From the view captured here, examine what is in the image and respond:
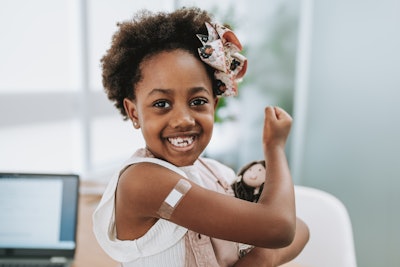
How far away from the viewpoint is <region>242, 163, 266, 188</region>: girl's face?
2.24ft

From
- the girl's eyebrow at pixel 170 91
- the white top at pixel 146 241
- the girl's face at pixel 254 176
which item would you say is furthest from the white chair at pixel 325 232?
the girl's eyebrow at pixel 170 91

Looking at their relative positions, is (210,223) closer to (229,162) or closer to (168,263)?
(168,263)

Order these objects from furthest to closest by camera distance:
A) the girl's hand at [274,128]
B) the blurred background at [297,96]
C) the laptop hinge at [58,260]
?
1. the blurred background at [297,96]
2. the laptop hinge at [58,260]
3. the girl's hand at [274,128]

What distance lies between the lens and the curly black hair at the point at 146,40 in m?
0.58

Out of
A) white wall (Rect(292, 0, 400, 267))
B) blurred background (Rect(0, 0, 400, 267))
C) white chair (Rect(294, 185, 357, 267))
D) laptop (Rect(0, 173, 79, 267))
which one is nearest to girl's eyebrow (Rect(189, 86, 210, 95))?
laptop (Rect(0, 173, 79, 267))

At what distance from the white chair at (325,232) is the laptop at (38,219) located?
696 mm

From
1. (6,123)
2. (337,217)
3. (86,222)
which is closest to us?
(337,217)

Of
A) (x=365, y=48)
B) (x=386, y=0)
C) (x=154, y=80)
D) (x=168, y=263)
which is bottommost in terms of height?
(x=168, y=263)

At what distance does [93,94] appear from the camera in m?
2.31

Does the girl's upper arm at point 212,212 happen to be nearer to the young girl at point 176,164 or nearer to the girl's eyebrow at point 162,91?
the young girl at point 176,164

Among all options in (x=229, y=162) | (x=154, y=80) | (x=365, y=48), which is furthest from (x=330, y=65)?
(x=154, y=80)

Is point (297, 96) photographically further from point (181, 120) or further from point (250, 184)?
point (181, 120)

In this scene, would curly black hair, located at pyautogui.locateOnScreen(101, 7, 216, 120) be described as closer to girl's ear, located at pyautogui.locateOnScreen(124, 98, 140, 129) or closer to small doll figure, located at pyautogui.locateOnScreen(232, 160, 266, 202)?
girl's ear, located at pyautogui.locateOnScreen(124, 98, 140, 129)

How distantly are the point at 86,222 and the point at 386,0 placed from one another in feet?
5.63
